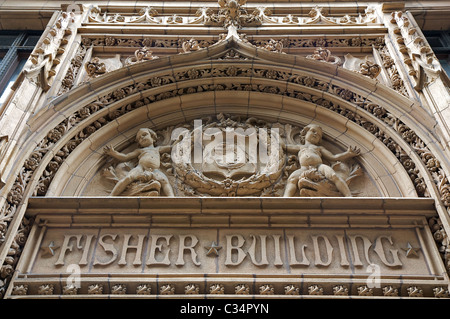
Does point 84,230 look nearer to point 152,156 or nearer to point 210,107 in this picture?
point 152,156

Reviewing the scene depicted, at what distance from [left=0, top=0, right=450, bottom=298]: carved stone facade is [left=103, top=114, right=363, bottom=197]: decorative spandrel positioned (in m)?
0.03

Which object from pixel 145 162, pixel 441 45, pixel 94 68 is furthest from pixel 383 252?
pixel 441 45

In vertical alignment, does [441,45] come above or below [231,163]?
above

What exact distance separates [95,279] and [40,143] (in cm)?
243

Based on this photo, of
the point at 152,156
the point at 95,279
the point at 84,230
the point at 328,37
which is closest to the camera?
the point at 95,279

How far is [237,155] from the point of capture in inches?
316

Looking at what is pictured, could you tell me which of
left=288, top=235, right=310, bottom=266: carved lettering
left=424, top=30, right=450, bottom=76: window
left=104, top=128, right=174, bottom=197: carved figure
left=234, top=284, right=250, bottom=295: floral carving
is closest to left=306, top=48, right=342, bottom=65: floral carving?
left=424, top=30, right=450, bottom=76: window

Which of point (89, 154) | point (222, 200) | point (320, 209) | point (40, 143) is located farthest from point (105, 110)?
point (320, 209)

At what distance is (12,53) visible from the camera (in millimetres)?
9875

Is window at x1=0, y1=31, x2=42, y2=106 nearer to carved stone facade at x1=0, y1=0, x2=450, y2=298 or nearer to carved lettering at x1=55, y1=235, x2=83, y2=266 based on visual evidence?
carved stone facade at x1=0, y1=0, x2=450, y2=298

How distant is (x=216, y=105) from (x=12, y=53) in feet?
14.0

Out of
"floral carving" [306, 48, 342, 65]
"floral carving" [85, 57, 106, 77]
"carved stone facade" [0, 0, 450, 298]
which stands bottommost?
"carved stone facade" [0, 0, 450, 298]

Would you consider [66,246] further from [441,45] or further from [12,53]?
[441,45]

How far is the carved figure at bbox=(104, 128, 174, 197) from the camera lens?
739 centimetres
